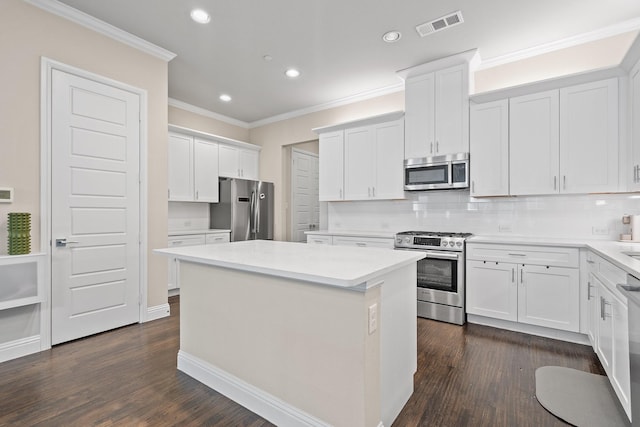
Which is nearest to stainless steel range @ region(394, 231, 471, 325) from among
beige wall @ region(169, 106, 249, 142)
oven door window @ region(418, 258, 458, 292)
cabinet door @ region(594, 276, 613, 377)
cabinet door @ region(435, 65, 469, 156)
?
oven door window @ region(418, 258, 458, 292)

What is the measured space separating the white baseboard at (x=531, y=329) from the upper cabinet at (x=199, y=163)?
425cm

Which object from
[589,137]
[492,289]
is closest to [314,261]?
[492,289]

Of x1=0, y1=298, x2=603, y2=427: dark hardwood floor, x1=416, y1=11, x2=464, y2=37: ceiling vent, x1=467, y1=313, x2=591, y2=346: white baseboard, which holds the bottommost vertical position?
x1=0, y1=298, x2=603, y2=427: dark hardwood floor

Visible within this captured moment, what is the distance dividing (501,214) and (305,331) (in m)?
3.11

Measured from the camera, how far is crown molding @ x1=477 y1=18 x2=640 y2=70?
2975 mm

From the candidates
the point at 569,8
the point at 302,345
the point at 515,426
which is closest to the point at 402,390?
the point at 515,426

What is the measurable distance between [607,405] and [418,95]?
3.41 meters

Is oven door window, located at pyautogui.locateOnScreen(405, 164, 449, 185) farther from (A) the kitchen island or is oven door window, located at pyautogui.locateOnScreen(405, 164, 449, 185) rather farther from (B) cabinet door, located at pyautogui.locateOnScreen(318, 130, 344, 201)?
(A) the kitchen island

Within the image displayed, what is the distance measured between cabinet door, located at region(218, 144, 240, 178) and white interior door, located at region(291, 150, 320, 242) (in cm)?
107

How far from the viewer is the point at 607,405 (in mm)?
1901

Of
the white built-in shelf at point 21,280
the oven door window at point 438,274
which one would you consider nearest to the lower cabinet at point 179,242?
the white built-in shelf at point 21,280

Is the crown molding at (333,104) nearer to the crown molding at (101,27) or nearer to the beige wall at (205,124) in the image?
the beige wall at (205,124)

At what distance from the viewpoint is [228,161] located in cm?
550

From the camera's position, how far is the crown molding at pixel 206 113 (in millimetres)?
5105
